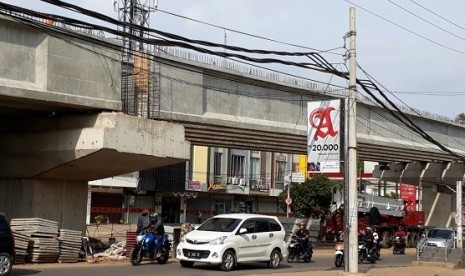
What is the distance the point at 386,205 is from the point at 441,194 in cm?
1212

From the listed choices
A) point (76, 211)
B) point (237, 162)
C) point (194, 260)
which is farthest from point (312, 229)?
point (237, 162)

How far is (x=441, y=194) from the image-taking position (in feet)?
180

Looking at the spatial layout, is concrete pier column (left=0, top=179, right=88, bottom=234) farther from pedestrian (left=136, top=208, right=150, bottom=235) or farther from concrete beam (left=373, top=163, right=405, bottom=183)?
concrete beam (left=373, top=163, right=405, bottom=183)

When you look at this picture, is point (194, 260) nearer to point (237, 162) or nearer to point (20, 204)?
point (20, 204)

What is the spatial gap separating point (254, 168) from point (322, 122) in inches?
1936

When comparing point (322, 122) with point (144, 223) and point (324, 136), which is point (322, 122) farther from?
point (144, 223)

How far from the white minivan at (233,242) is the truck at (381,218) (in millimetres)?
11964

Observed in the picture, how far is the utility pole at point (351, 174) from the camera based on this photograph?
1927cm

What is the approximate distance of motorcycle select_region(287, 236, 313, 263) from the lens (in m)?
26.5

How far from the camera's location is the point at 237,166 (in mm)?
67062

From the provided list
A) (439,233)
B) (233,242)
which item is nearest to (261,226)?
(233,242)

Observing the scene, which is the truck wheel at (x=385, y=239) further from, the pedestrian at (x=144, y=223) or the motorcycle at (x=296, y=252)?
the pedestrian at (x=144, y=223)

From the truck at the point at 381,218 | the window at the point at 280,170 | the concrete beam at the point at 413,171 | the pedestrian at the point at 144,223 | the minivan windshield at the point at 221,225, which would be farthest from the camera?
the window at the point at 280,170

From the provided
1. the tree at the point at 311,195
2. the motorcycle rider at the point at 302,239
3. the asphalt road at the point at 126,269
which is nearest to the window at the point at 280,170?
the tree at the point at 311,195
